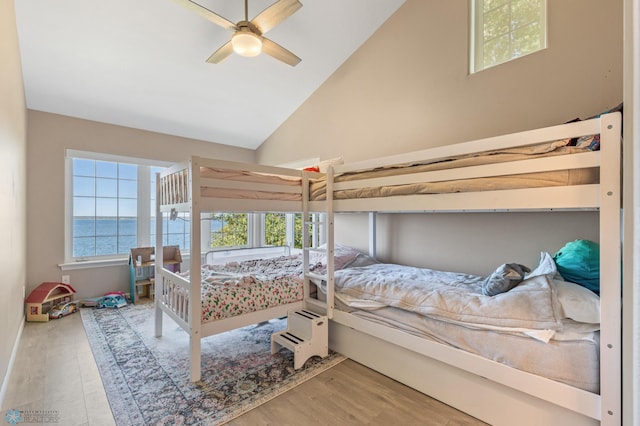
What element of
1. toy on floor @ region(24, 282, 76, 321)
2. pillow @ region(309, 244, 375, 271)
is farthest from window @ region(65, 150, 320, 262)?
pillow @ region(309, 244, 375, 271)

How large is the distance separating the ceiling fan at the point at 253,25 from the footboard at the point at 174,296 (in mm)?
1895

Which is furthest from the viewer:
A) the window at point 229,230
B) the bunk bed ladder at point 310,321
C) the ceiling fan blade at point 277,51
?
the window at point 229,230

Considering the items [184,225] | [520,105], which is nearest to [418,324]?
[520,105]

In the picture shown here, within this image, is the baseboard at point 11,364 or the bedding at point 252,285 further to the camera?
the bedding at point 252,285

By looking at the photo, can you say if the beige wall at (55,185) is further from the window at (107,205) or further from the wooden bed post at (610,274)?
the wooden bed post at (610,274)

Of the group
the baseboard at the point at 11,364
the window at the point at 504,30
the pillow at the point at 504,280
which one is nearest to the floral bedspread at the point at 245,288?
the baseboard at the point at 11,364

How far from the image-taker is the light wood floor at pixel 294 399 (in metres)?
1.65

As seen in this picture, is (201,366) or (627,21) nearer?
(627,21)

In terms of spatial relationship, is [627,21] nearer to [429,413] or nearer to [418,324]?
[418,324]

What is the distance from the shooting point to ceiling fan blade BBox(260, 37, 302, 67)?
236 cm

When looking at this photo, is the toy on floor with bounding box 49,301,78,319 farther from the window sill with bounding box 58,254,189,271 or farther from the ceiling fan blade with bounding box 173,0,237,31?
the ceiling fan blade with bounding box 173,0,237,31

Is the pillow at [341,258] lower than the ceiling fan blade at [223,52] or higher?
lower

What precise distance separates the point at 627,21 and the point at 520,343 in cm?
145

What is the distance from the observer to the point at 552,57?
7.13ft
